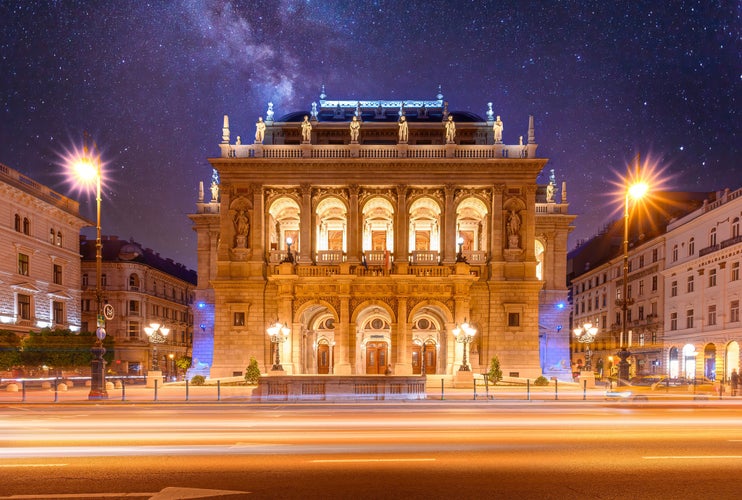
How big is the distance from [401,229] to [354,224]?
151 inches

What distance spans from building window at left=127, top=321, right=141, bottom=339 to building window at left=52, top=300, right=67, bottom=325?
56.6ft

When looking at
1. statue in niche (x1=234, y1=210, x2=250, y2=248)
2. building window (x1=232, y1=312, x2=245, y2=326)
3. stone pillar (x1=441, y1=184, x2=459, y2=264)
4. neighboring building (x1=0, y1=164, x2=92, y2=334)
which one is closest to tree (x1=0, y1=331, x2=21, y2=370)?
neighboring building (x1=0, y1=164, x2=92, y2=334)

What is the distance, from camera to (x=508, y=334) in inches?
1857

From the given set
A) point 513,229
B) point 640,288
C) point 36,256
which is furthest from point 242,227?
point 640,288

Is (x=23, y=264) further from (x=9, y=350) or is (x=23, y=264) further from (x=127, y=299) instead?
(x=127, y=299)

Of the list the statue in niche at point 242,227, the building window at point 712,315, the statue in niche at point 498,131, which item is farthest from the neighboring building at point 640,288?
the statue in niche at point 242,227

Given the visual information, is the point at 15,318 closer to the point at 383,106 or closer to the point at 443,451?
the point at 383,106

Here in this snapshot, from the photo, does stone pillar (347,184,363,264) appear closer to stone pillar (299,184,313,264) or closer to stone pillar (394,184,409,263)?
stone pillar (394,184,409,263)

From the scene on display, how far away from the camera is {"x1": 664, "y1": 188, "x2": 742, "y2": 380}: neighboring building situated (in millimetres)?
44688

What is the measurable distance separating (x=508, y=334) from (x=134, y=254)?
155 feet

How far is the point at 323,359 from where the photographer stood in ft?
169

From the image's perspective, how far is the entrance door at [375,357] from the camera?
5091cm

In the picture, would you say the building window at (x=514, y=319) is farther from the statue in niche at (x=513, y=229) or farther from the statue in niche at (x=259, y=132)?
the statue in niche at (x=259, y=132)

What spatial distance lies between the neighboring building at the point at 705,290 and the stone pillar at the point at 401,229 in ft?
79.6
